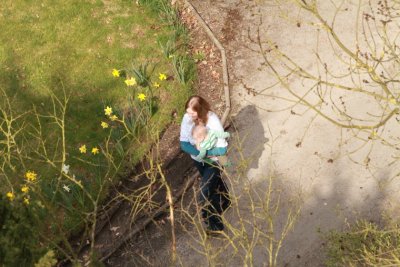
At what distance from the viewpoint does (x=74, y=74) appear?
28.0 feet

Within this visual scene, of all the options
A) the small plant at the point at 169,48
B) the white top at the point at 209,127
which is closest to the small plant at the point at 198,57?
the small plant at the point at 169,48

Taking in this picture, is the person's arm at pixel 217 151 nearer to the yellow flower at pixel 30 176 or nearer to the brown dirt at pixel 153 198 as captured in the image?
the brown dirt at pixel 153 198

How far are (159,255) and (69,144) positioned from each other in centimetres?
200

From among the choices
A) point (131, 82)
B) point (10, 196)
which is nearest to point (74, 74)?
point (131, 82)

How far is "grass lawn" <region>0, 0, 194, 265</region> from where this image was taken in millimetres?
7535

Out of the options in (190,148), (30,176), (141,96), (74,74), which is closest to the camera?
(190,148)

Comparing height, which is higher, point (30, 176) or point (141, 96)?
point (141, 96)

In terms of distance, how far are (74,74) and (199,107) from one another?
11.1 ft

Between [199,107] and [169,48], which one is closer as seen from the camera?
[199,107]

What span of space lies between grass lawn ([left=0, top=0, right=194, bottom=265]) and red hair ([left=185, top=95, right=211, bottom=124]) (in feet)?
5.84

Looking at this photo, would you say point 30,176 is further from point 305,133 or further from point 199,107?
point 305,133

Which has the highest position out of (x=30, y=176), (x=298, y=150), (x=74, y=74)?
(x=298, y=150)

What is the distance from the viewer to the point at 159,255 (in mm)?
6875

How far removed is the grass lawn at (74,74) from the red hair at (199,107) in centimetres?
178
